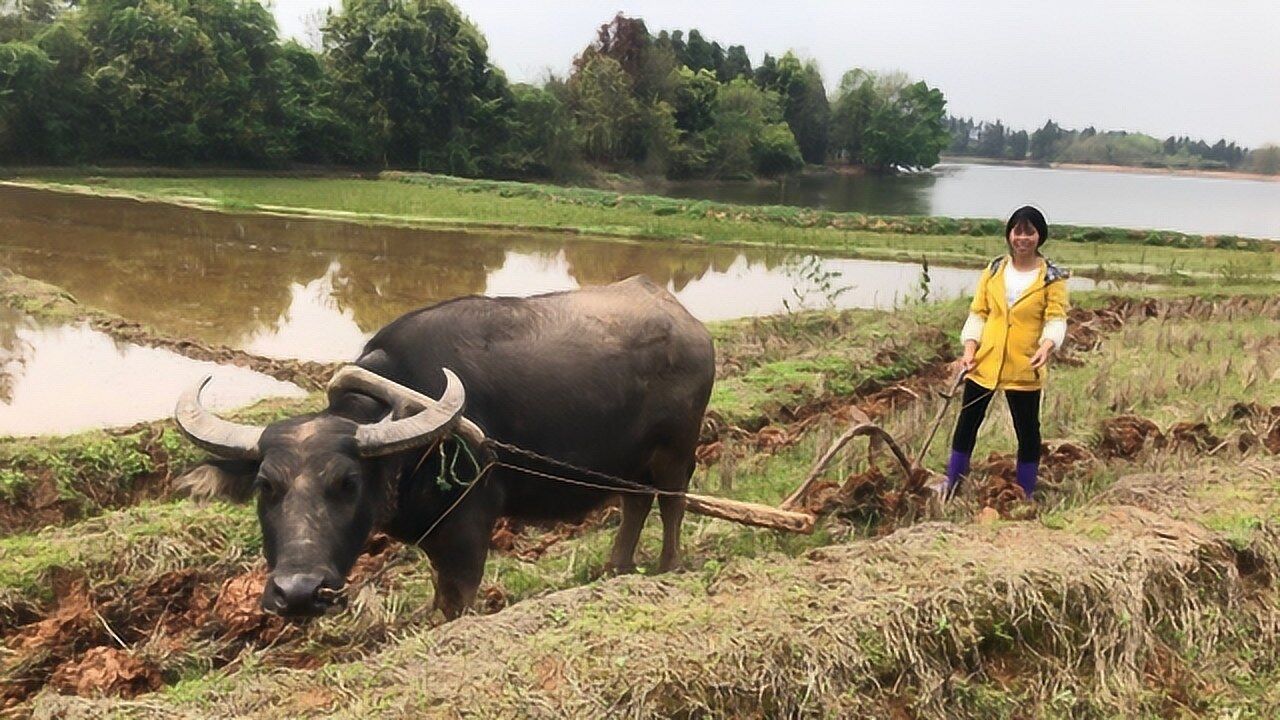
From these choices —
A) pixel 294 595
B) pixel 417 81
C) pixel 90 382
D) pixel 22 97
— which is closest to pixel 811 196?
pixel 417 81

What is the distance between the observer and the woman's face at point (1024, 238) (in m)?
4.09

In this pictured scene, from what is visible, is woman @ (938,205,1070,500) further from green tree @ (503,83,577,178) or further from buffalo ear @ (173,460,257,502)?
green tree @ (503,83,577,178)

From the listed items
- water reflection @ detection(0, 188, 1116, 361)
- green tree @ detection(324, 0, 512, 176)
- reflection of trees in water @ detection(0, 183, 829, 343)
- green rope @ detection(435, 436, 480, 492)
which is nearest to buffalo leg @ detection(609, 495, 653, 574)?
green rope @ detection(435, 436, 480, 492)

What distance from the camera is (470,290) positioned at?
520 inches

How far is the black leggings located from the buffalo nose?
3.21 m

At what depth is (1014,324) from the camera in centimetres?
421

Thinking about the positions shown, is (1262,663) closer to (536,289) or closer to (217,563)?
(217,563)

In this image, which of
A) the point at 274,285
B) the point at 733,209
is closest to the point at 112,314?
the point at 274,285

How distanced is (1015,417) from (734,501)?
1489 millimetres

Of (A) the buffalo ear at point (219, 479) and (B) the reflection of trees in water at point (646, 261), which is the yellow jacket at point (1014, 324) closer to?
(A) the buffalo ear at point (219, 479)

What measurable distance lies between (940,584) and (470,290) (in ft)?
36.1

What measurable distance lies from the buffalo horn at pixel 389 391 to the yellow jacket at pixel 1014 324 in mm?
2553

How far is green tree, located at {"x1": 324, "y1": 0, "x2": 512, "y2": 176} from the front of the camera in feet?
133

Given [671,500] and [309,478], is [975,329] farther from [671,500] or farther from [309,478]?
[309,478]
